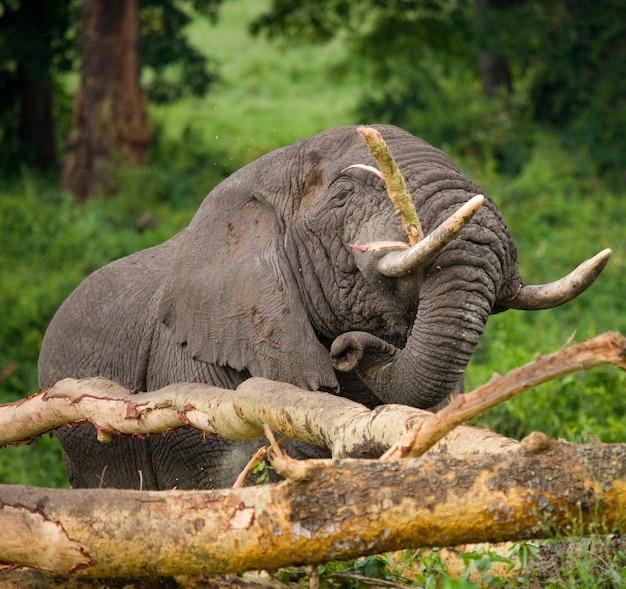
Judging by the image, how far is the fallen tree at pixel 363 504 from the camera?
3.33 m

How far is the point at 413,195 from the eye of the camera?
4.95m

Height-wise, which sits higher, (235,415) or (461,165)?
(235,415)

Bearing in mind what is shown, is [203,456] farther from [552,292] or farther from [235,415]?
[552,292]

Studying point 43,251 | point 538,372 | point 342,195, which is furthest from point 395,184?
point 43,251

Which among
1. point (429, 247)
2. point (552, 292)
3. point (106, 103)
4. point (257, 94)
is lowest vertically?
point (257, 94)

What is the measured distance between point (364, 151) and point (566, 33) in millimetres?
10355

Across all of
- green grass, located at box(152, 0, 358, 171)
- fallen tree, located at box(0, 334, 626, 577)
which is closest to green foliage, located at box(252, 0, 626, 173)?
green grass, located at box(152, 0, 358, 171)

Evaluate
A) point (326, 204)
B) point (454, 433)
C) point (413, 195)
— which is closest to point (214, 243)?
point (326, 204)

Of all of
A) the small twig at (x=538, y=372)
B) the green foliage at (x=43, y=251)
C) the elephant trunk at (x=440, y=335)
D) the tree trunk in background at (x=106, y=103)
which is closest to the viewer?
the small twig at (x=538, y=372)

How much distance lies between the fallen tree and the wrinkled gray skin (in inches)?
39.5

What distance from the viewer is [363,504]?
3.34m

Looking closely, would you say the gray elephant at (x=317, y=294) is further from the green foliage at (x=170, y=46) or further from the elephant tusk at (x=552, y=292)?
the green foliage at (x=170, y=46)

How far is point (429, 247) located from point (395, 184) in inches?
11.6

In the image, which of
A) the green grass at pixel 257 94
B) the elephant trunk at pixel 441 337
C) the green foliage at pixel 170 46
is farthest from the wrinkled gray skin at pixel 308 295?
the green foliage at pixel 170 46
